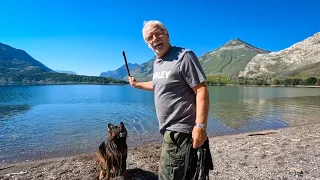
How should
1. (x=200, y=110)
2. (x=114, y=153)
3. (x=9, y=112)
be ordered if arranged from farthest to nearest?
(x=9, y=112) → (x=114, y=153) → (x=200, y=110)

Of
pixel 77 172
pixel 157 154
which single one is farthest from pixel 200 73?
pixel 157 154

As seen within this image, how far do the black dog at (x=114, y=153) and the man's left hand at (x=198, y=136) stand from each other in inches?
122

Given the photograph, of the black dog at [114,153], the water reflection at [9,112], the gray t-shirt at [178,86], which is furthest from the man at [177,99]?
the water reflection at [9,112]

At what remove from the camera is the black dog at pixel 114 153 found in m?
6.44

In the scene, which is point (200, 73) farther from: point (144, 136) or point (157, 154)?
point (144, 136)

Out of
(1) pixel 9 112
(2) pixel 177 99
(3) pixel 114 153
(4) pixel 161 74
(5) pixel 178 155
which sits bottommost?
(1) pixel 9 112

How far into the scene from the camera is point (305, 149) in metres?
10.4

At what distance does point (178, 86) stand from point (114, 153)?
3.89m

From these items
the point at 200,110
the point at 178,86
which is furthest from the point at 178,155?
the point at 178,86

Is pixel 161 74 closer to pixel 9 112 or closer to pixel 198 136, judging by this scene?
pixel 198 136

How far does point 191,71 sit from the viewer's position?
341cm

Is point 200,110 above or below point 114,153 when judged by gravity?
above

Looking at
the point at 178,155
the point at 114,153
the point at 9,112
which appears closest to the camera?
the point at 178,155

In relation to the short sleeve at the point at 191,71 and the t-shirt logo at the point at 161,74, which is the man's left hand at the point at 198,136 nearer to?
the short sleeve at the point at 191,71
